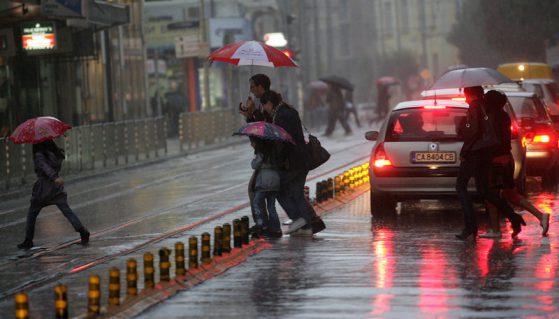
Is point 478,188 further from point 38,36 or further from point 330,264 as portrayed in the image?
point 38,36

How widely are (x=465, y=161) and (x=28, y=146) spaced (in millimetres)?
15189

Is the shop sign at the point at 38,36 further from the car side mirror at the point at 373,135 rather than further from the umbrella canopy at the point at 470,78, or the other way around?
the car side mirror at the point at 373,135

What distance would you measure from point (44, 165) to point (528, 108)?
909 cm

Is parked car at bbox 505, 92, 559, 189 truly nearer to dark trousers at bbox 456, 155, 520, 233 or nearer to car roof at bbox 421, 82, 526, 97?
car roof at bbox 421, 82, 526, 97

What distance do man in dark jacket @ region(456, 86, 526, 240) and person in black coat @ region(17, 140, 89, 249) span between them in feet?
13.8

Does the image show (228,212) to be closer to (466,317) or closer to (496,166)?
(496,166)

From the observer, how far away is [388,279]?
453 inches

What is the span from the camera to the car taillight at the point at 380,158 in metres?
16.6

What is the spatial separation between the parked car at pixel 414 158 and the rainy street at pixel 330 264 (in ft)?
1.18

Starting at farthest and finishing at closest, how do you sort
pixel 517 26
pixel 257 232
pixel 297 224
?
pixel 517 26
pixel 297 224
pixel 257 232

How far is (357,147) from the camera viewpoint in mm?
37969

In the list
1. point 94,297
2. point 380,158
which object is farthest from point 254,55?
point 94,297

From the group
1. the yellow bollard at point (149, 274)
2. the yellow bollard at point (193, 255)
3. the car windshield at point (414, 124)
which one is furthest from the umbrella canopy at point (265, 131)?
the yellow bollard at point (149, 274)

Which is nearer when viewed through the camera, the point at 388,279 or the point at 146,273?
the point at 146,273
